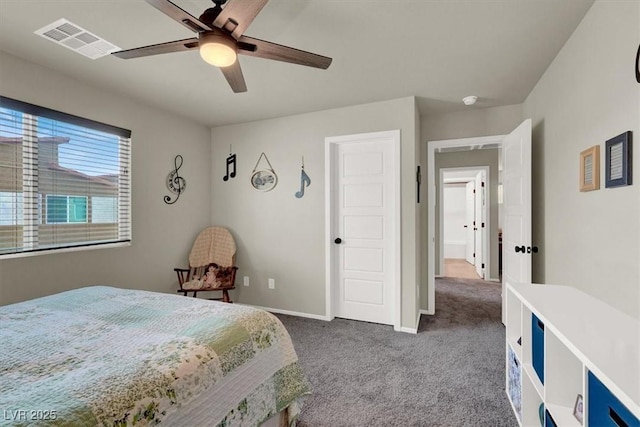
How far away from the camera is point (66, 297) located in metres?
1.76

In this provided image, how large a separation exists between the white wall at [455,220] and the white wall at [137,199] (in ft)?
21.4

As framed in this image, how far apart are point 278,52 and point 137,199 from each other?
2.23m

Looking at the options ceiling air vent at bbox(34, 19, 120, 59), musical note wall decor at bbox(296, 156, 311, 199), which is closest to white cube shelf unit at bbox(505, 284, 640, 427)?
musical note wall decor at bbox(296, 156, 311, 199)

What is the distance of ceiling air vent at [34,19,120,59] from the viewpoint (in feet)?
5.96

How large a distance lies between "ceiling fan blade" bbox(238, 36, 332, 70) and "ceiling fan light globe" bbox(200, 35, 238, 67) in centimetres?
9

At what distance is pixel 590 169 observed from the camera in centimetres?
166

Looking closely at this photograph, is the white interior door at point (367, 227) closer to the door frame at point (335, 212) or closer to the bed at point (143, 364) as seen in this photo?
the door frame at point (335, 212)

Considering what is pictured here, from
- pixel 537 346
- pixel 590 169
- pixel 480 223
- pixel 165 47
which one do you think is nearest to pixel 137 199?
pixel 165 47

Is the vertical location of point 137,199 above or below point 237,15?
below

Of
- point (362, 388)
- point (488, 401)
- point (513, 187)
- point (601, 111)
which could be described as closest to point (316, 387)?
point (362, 388)

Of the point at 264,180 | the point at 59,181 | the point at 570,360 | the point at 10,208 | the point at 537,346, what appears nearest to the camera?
the point at 570,360

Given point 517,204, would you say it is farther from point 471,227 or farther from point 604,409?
point 471,227

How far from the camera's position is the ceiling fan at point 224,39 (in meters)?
1.30

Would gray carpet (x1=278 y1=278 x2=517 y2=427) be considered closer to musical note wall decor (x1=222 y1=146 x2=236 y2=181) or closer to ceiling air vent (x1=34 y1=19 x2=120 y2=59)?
musical note wall decor (x1=222 y1=146 x2=236 y2=181)
